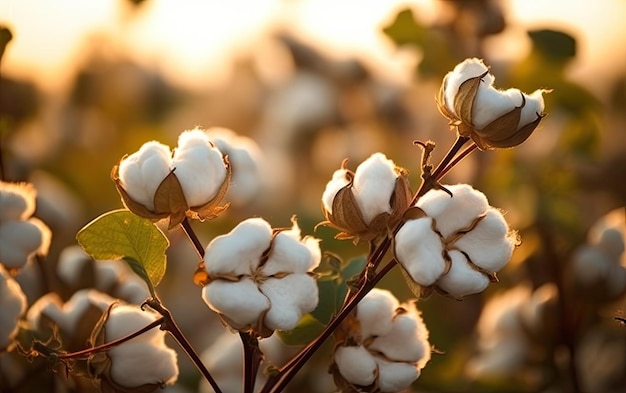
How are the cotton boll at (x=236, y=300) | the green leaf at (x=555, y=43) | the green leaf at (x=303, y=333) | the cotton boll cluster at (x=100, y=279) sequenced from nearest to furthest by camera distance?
the cotton boll at (x=236, y=300) → the green leaf at (x=303, y=333) → the cotton boll cluster at (x=100, y=279) → the green leaf at (x=555, y=43)

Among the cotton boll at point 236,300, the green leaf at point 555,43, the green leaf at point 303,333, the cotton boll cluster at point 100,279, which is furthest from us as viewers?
the green leaf at point 555,43

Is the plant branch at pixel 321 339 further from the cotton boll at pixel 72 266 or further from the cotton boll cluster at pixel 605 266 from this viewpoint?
the cotton boll cluster at pixel 605 266

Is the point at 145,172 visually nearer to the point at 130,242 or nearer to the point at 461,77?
the point at 130,242

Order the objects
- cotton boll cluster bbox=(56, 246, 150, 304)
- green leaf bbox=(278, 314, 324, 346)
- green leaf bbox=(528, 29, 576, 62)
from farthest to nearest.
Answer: green leaf bbox=(528, 29, 576, 62)
cotton boll cluster bbox=(56, 246, 150, 304)
green leaf bbox=(278, 314, 324, 346)

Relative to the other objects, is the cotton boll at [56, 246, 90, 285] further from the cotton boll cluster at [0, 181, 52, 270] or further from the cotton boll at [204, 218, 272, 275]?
the cotton boll at [204, 218, 272, 275]

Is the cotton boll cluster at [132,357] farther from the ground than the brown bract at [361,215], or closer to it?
closer to it

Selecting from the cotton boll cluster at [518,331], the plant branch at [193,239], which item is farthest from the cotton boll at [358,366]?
the cotton boll cluster at [518,331]

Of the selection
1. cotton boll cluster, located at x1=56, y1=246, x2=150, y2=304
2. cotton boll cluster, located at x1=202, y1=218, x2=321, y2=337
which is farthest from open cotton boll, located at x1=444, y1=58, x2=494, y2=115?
cotton boll cluster, located at x1=56, y1=246, x2=150, y2=304
